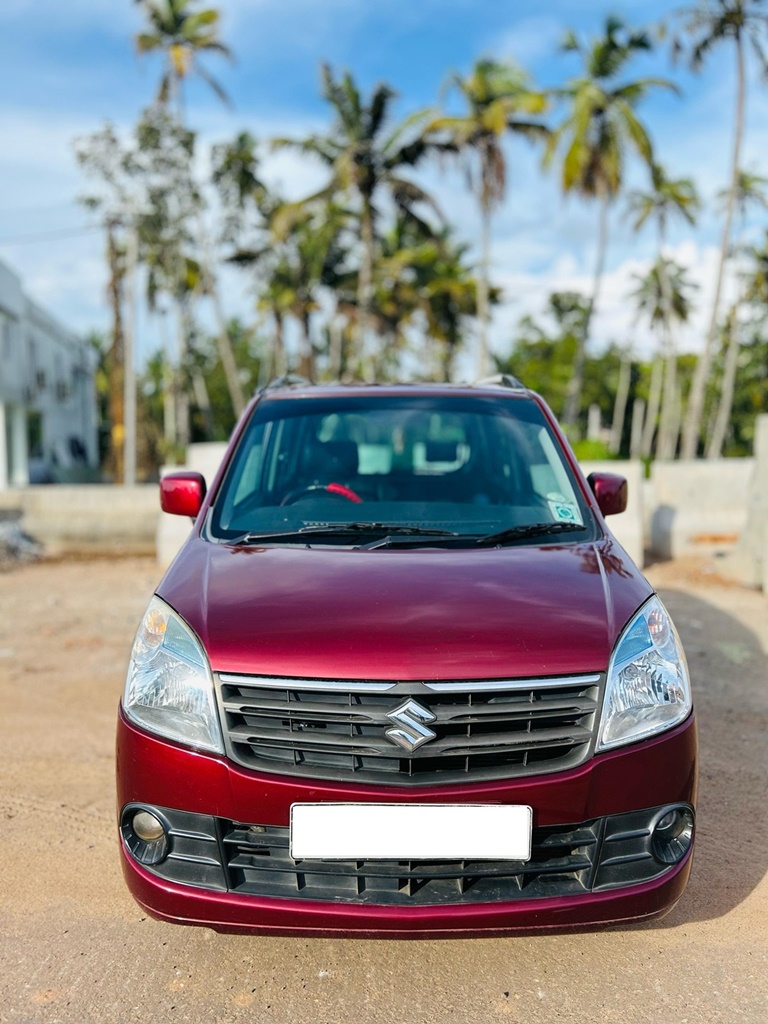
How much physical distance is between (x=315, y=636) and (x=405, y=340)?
45.3 meters

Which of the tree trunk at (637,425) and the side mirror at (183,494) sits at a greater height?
the side mirror at (183,494)

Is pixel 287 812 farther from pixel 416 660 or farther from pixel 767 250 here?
pixel 767 250

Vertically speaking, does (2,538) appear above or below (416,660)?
below

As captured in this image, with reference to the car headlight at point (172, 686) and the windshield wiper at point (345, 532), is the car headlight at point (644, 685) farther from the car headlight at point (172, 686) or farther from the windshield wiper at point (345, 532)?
the car headlight at point (172, 686)

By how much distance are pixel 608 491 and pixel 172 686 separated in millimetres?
1955

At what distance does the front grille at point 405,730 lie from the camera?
2520mm

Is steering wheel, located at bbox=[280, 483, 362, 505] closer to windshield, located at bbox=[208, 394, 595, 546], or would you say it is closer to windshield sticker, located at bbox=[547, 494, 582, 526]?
windshield, located at bbox=[208, 394, 595, 546]

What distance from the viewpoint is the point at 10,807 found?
13.1ft

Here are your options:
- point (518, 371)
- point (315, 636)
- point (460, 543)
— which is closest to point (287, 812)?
point (315, 636)

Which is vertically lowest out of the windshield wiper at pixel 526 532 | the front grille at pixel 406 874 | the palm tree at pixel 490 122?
the front grille at pixel 406 874

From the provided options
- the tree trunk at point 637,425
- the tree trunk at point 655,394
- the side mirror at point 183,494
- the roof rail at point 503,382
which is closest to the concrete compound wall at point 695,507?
the roof rail at point 503,382

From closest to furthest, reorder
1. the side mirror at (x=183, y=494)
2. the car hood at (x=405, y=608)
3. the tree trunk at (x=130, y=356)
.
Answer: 1. the car hood at (x=405, y=608)
2. the side mirror at (x=183, y=494)
3. the tree trunk at (x=130, y=356)

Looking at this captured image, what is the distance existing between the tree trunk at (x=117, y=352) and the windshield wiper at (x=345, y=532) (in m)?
27.6

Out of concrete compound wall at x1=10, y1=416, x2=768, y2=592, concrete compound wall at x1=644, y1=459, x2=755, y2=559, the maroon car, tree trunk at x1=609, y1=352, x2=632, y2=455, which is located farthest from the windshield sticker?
tree trunk at x1=609, y1=352, x2=632, y2=455
